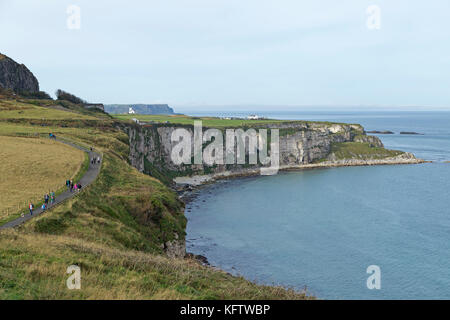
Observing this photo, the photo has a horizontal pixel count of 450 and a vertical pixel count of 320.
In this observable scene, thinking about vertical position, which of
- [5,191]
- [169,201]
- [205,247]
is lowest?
[205,247]

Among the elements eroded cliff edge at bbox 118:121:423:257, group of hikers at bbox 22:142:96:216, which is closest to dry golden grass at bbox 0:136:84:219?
group of hikers at bbox 22:142:96:216

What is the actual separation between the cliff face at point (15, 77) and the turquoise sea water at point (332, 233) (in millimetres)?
67995

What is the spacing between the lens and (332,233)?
6638cm

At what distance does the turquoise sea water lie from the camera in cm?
4772

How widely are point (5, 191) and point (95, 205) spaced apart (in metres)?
9.11

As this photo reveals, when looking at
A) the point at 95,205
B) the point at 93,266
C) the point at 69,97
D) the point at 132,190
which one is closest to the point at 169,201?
the point at 132,190

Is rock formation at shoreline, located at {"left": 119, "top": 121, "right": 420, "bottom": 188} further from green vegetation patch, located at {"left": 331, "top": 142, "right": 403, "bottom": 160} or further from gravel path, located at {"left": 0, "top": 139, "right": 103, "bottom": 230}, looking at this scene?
gravel path, located at {"left": 0, "top": 139, "right": 103, "bottom": 230}

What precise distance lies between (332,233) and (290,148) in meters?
99.5

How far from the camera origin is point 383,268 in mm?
51188

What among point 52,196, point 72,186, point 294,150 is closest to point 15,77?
point 72,186

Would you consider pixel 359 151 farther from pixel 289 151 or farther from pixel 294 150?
pixel 289 151

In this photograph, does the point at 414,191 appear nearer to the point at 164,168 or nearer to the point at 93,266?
the point at 164,168

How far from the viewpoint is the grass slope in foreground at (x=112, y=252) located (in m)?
13.6

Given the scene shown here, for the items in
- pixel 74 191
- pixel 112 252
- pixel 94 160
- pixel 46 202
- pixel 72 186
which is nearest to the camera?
pixel 112 252
